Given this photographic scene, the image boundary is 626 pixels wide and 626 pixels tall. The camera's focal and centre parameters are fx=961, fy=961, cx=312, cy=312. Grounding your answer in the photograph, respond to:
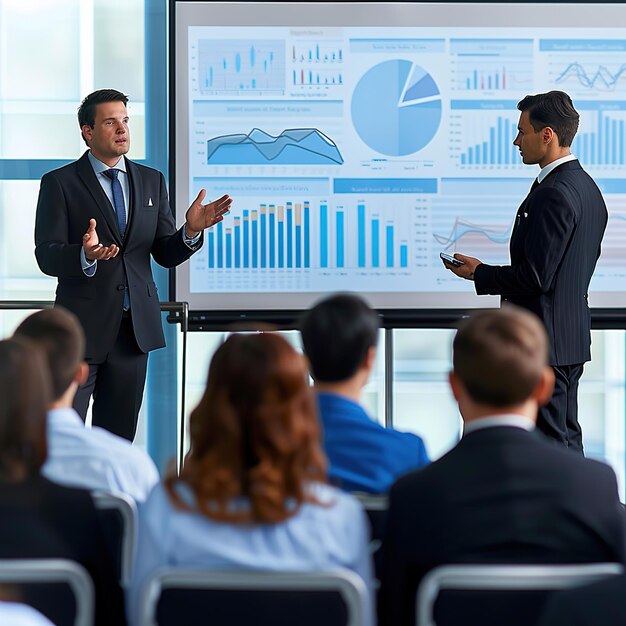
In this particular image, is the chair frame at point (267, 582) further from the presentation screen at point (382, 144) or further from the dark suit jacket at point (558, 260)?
the presentation screen at point (382, 144)

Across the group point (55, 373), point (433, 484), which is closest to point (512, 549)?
point (433, 484)

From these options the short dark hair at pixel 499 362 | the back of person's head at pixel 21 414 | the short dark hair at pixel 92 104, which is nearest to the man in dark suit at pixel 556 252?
the short dark hair at pixel 92 104

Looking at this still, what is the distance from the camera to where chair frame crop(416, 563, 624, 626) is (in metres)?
1.33

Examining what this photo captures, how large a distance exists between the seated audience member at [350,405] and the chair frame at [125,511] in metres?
0.37

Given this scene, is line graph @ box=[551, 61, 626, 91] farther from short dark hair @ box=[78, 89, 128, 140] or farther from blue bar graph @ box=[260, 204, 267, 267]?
short dark hair @ box=[78, 89, 128, 140]

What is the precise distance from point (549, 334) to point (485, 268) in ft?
1.13

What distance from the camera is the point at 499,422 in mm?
1576

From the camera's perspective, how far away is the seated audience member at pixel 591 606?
1072mm

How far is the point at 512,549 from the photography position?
4.86ft

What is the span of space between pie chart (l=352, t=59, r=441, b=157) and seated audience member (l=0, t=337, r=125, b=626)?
2983 millimetres

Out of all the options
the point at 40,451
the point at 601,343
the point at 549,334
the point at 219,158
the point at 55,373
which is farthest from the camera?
the point at 601,343

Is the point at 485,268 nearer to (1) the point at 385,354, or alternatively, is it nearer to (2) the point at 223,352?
(1) the point at 385,354

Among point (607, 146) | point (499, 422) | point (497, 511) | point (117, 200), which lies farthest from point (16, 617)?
point (607, 146)

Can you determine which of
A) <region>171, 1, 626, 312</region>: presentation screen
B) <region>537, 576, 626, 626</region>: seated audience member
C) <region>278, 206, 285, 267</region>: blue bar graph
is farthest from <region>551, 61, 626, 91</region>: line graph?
<region>537, 576, 626, 626</region>: seated audience member
